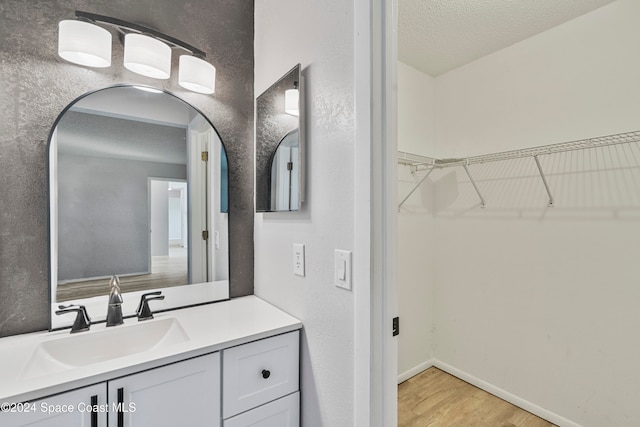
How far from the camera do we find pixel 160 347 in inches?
42.9

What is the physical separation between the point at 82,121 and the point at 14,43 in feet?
1.03

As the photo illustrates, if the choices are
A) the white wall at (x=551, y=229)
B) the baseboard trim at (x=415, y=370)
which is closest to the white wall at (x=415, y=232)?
the baseboard trim at (x=415, y=370)

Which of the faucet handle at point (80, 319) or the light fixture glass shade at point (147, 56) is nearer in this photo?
the faucet handle at point (80, 319)

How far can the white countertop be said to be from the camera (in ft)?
2.51

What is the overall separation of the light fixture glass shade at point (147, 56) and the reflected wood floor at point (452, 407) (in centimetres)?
236

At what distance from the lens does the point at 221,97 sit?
1.49 m

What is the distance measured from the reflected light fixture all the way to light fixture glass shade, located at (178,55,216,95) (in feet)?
1.43

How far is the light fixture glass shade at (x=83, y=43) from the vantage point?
1.08 metres

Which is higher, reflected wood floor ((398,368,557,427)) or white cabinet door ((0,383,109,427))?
white cabinet door ((0,383,109,427))

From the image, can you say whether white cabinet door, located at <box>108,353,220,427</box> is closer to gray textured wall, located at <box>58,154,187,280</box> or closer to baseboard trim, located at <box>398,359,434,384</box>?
gray textured wall, located at <box>58,154,187,280</box>

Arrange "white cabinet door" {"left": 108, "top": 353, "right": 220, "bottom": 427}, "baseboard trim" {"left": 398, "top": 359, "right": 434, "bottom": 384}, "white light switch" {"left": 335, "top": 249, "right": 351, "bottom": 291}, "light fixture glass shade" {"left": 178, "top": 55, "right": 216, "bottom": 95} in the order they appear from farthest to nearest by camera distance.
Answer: "baseboard trim" {"left": 398, "top": 359, "right": 434, "bottom": 384} < "light fixture glass shade" {"left": 178, "top": 55, "right": 216, "bottom": 95} < "white light switch" {"left": 335, "top": 249, "right": 351, "bottom": 291} < "white cabinet door" {"left": 108, "top": 353, "right": 220, "bottom": 427}

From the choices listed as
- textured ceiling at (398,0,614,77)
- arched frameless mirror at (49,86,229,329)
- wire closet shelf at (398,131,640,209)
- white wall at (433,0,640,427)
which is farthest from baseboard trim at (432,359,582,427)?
textured ceiling at (398,0,614,77)

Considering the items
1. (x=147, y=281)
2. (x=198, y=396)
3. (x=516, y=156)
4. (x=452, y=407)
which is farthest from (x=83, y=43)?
(x=452, y=407)

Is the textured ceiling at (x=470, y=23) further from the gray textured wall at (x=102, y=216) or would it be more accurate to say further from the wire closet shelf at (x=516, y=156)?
the gray textured wall at (x=102, y=216)
